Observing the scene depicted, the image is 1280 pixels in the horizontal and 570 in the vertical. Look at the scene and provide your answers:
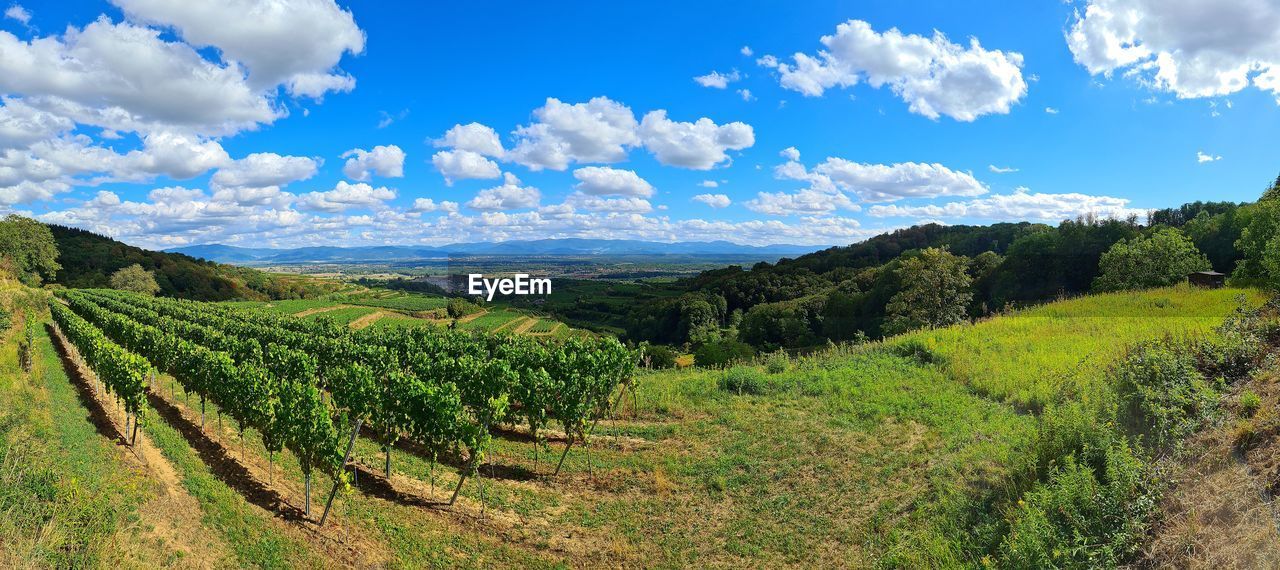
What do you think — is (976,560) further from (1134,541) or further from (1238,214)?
(1238,214)

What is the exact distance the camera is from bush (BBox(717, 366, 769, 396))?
20.7m

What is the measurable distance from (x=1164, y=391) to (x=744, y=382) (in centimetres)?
1269

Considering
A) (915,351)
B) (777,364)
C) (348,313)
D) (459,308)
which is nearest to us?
(915,351)

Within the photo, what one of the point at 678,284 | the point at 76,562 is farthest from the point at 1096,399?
the point at 678,284

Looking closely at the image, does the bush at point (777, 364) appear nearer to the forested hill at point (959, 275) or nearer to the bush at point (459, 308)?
the forested hill at point (959, 275)

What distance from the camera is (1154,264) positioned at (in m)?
39.0

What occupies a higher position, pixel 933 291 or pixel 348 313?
pixel 933 291

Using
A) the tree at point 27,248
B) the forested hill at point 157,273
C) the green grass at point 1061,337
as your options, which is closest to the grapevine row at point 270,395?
the green grass at point 1061,337

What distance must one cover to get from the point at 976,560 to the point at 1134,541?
7.08ft

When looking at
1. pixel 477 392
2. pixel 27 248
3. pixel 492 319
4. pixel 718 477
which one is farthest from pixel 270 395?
pixel 27 248

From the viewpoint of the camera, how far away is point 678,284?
15700cm

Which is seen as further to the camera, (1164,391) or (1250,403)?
(1164,391)

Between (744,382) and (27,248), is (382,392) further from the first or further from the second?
(27,248)

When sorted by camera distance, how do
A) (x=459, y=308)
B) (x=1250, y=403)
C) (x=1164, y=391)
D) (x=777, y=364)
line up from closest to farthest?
(x=1250, y=403), (x=1164, y=391), (x=777, y=364), (x=459, y=308)
